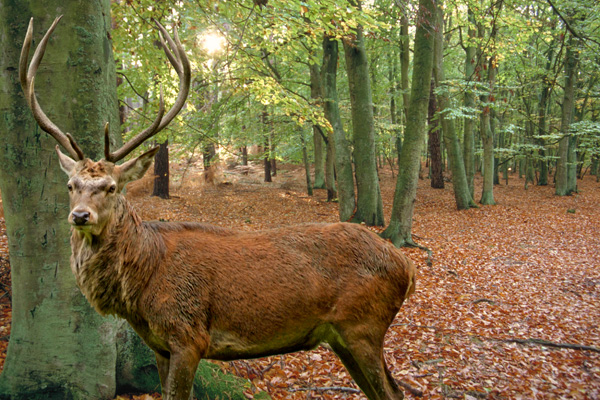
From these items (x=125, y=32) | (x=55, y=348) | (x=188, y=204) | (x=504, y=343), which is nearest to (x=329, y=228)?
(x=55, y=348)

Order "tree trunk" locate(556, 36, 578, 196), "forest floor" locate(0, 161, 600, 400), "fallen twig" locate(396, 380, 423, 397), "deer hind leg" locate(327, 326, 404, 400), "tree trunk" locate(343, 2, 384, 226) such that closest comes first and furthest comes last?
1. "deer hind leg" locate(327, 326, 404, 400)
2. "fallen twig" locate(396, 380, 423, 397)
3. "forest floor" locate(0, 161, 600, 400)
4. "tree trunk" locate(343, 2, 384, 226)
5. "tree trunk" locate(556, 36, 578, 196)

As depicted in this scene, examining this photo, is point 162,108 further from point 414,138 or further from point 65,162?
point 414,138

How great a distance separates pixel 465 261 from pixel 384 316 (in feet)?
24.6

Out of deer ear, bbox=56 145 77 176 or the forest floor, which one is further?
the forest floor

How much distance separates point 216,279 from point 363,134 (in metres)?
9.71

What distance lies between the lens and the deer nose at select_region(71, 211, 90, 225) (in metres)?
2.05

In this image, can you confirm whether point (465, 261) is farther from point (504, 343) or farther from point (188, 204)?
point (188, 204)

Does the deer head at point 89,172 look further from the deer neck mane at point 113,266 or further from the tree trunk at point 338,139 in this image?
the tree trunk at point 338,139

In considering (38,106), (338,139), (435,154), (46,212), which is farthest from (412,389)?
(435,154)

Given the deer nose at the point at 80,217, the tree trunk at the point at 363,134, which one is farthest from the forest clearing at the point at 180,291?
the tree trunk at the point at 363,134

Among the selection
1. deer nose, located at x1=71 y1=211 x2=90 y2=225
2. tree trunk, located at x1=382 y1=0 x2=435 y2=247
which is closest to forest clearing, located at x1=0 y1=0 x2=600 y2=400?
deer nose, located at x1=71 y1=211 x2=90 y2=225

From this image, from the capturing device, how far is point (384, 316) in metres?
2.85

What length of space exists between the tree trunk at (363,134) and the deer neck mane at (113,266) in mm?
9844

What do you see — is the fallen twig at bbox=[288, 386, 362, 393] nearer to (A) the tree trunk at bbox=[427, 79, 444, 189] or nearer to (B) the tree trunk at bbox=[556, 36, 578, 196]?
(A) the tree trunk at bbox=[427, 79, 444, 189]
